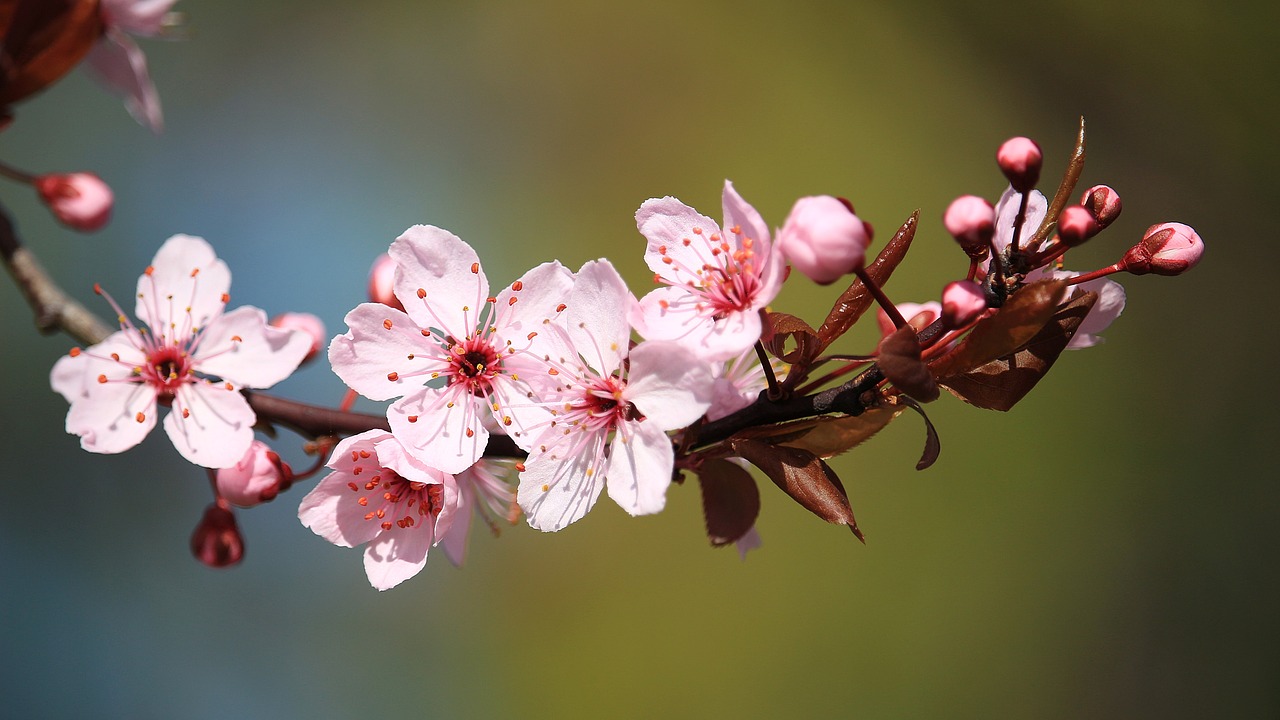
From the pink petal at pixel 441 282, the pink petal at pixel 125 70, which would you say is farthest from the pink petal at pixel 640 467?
the pink petal at pixel 125 70

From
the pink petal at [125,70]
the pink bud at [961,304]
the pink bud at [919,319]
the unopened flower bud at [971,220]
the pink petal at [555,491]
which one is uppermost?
the pink petal at [125,70]

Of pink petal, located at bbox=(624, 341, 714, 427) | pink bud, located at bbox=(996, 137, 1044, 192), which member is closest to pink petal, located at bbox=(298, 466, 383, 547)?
pink petal, located at bbox=(624, 341, 714, 427)

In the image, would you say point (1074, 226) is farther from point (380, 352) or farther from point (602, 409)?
point (380, 352)

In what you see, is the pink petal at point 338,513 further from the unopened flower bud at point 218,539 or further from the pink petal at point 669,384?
the pink petal at point 669,384

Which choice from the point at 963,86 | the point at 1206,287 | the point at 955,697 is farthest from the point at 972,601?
the point at 963,86

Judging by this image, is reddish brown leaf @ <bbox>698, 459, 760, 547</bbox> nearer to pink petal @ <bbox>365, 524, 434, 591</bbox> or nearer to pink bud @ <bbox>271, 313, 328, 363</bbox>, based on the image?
pink petal @ <bbox>365, 524, 434, 591</bbox>

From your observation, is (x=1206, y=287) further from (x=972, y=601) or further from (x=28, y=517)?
(x=28, y=517)
